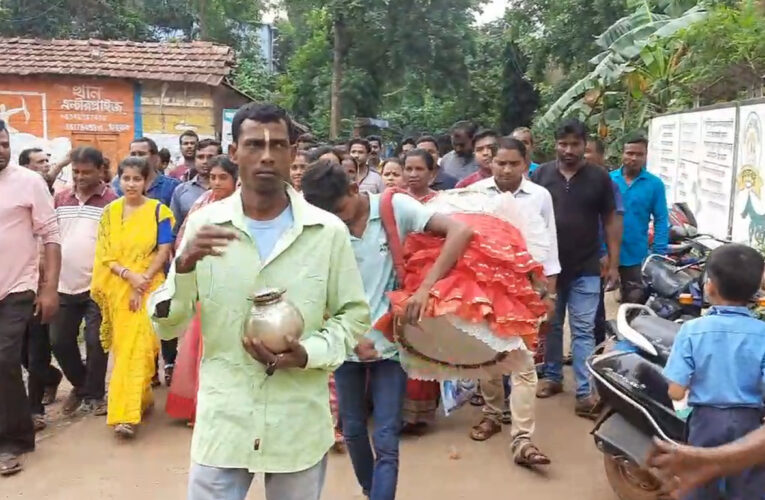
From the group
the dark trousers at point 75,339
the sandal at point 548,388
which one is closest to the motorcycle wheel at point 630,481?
the sandal at point 548,388

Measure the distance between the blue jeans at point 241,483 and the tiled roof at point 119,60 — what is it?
1119cm

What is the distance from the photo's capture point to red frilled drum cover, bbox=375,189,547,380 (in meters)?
3.33

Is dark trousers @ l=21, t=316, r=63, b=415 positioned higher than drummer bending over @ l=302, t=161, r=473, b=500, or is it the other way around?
drummer bending over @ l=302, t=161, r=473, b=500

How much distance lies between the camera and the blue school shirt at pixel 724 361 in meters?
3.02

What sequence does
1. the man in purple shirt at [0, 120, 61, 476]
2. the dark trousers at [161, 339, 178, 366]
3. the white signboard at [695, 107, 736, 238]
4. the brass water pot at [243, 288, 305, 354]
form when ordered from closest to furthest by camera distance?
the brass water pot at [243, 288, 305, 354]
the man in purple shirt at [0, 120, 61, 476]
the dark trousers at [161, 339, 178, 366]
the white signboard at [695, 107, 736, 238]

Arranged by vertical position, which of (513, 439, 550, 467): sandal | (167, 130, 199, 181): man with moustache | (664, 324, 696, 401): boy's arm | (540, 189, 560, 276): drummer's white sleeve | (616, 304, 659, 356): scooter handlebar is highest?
(167, 130, 199, 181): man with moustache

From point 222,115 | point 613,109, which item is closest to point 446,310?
point 222,115

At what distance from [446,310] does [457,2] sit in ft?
72.5

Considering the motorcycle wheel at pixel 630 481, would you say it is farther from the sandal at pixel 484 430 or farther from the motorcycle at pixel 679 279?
the sandal at pixel 484 430

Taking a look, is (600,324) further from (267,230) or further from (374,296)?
(267,230)

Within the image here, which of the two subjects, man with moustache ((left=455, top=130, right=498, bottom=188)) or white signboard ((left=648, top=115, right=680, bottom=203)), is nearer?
man with moustache ((left=455, top=130, right=498, bottom=188))

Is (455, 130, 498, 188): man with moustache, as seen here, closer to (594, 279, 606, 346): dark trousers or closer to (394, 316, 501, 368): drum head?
(594, 279, 606, 346): dark trousers

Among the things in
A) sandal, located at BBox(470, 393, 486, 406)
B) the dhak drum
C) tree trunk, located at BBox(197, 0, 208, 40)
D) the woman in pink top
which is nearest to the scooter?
the dhak drum

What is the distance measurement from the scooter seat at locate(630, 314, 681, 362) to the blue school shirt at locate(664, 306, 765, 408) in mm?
732
